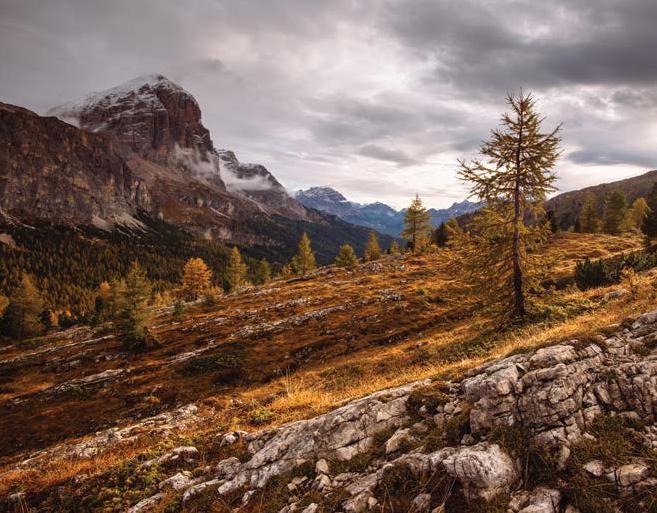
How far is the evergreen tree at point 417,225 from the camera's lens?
76.8 metres

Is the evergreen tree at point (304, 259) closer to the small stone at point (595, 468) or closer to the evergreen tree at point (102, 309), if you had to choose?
the evergreen tree at point (102, 309)

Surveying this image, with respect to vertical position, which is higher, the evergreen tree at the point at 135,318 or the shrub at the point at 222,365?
the evergreen tree at the point at 135,318

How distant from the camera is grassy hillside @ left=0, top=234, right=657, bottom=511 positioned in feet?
41.9

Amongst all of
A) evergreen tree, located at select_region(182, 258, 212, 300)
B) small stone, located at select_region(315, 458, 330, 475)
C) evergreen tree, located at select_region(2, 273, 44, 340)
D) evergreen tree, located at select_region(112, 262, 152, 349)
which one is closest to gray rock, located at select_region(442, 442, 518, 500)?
small stone, located at select_region(315, 458, 330, 475)

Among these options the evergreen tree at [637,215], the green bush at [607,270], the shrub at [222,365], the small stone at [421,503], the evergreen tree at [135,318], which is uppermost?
the evergreen tree at [637,215]

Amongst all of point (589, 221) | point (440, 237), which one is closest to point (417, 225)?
point (440, 237)

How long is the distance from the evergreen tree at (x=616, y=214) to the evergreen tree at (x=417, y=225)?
42.7 metres

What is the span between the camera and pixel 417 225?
260ft

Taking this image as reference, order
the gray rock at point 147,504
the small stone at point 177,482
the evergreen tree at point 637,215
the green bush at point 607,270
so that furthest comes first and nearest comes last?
the evergreen tree at point 637,215 → the green bush at point 607,270 → the small stone at point 177,482 → the gray rock at point 147,504

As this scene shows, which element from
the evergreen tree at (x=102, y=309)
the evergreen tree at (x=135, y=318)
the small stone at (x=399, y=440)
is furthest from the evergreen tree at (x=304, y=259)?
the small stone at (x=399, y=440)

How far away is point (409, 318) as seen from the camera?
3525 centimetres

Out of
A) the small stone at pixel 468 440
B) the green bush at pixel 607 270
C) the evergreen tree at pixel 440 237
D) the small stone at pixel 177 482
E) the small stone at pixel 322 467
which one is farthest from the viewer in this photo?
the evergreen tree at pixel 440 237

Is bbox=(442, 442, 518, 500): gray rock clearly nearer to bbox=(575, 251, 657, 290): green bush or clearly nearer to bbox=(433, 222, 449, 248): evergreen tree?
bbox=(575, 251, 657, 290): green bush

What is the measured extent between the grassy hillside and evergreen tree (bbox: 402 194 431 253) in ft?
69.1
